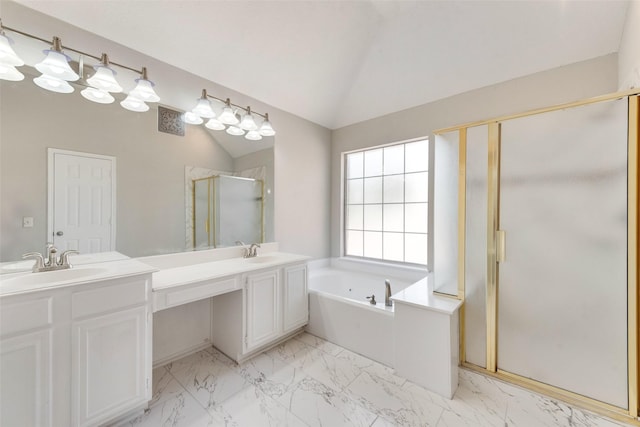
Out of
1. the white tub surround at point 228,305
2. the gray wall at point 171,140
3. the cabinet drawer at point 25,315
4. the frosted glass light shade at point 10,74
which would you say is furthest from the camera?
the white tub surround at point 228,305

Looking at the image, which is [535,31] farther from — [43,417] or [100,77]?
[43,417]

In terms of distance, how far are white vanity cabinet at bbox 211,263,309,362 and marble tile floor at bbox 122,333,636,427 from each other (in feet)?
0.56

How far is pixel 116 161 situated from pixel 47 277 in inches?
33.7

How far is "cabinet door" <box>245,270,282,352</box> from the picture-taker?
6.60ft

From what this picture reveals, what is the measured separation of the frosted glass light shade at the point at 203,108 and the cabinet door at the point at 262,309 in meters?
1.49

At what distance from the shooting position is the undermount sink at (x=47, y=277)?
1287 millimetres

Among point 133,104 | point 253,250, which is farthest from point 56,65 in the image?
point 253,250

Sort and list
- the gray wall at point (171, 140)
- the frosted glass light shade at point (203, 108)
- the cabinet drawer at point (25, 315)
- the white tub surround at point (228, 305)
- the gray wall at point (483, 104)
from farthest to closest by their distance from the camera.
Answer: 1. the frosted glass light shade at point (203, 108)
2. the gray wall at point (483, 104)
3. the white tub surround at point (228, 305)
4. the gray wall at point (171, 140)
5. the cabinet drawer at point (25, 315)

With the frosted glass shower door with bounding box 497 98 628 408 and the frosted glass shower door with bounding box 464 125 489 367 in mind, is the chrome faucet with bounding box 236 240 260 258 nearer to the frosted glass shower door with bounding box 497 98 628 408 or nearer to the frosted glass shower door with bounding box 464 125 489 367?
the frosted glass shower door with bounding box 464 125 489 367

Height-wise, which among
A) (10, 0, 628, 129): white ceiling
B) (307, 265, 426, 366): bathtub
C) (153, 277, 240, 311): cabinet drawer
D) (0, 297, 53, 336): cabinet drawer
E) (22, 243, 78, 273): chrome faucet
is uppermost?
(10, 0, 628, 129): white ceiling

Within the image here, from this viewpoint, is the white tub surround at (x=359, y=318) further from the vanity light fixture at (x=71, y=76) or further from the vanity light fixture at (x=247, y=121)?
the vanity light fixture at (x=71, y=76)

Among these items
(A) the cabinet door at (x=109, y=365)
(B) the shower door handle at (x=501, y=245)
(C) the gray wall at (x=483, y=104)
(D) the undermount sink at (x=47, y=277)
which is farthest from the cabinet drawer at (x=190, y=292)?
(B) the shower door handle at (x=501, y=245)

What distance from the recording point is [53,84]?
1.57 meters

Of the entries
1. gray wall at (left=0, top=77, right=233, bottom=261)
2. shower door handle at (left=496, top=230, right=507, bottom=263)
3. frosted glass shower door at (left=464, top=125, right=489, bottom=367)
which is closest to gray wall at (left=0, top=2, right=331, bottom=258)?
gray wall at (left=0, top=77, right=233, bottom=261)
